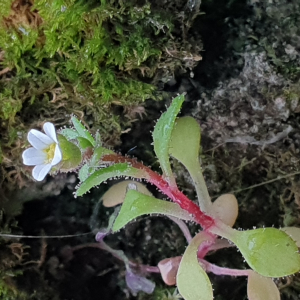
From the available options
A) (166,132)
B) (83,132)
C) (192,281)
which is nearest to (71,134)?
(83,132)

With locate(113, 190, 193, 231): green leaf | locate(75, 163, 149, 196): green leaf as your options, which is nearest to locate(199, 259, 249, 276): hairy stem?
locate(113, 190, 193, 231): green leaf

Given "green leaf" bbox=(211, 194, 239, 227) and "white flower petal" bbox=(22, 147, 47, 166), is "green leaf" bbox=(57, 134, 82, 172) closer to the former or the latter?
"white flower petal" bbox=(22, 147, 47, 166)

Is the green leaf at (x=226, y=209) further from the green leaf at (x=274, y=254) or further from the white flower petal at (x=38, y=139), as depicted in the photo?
the white flower petal at (x=38, y=139)

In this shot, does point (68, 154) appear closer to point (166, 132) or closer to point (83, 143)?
point (83, 143)

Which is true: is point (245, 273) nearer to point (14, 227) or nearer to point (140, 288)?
point (140, 288)

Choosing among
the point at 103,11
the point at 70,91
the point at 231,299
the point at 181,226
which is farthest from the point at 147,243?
the point at 103,11

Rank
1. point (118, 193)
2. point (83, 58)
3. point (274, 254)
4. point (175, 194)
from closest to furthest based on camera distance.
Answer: point (274, 254), point (175, 194), point (83, 58), point (118, 193)
